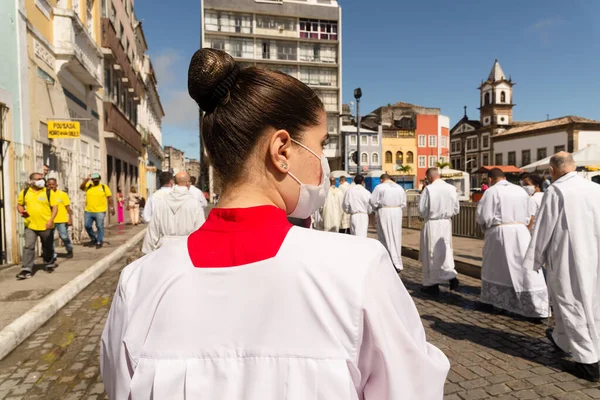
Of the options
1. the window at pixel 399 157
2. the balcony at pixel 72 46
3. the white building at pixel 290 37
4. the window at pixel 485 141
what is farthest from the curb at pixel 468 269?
the window at pixel 485 141

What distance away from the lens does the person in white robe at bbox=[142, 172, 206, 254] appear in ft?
21.0

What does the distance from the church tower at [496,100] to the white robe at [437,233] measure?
8451cm

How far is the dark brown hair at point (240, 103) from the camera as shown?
113 cm

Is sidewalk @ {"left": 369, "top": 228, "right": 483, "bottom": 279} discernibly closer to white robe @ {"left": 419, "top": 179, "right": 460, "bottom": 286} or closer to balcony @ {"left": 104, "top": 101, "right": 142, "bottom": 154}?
white robe @ {"left": 419, "top": 179, "right": 460, "bottom": 286}

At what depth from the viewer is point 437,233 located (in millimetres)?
7203

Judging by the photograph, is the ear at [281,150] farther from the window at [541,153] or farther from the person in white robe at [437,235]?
the window at [541,153]

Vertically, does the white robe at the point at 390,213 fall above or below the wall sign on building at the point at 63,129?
below

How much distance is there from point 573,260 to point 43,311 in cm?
616

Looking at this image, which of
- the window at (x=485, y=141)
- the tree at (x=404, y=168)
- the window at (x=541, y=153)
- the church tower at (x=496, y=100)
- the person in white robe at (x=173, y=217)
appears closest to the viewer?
the person in white robe at (x=173, y=217)

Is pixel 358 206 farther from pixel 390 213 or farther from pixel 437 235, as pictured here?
pixel 437 235

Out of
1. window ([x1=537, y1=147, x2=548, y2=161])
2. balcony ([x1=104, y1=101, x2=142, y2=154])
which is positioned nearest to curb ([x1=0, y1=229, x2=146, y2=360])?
balcony ([x1=104, y1=101, x2=142, y2=154])

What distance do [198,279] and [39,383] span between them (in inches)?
149

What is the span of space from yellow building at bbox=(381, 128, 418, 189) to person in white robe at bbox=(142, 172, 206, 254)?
2159 inches

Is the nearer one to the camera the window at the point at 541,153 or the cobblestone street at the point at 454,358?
the cobblestone street at the point at 454,358
